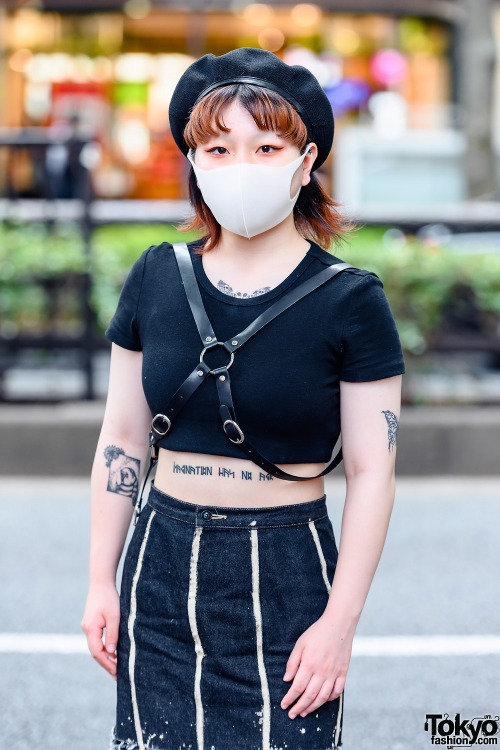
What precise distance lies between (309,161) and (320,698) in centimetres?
102

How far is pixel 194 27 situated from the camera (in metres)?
17.5

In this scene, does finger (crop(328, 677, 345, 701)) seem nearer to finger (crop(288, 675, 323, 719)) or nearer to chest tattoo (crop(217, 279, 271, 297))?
finger (crop(288, 675, 323, 719))

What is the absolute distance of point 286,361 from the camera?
1.93 meters

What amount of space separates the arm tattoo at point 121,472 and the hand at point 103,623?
0.20m

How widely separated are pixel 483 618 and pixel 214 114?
3.31m

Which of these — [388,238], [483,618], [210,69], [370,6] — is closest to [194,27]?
[370,6]

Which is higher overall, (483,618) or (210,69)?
(210,69)

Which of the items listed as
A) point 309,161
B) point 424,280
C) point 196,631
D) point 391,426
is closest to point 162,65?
point 424,280

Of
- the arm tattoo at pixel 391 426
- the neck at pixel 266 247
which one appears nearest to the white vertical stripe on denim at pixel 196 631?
the arm tattoo at pixel 391 426

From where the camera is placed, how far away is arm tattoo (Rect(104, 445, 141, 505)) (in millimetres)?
2158

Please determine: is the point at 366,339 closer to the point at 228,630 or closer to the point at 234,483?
the point at 234,483

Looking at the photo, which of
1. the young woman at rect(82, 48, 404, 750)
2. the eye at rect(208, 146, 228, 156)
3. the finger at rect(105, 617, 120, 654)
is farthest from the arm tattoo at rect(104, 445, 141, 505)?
the eye at rect(208, 146, 228, 156)

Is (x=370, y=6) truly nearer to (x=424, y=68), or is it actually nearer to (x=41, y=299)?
(x=424, y=68)

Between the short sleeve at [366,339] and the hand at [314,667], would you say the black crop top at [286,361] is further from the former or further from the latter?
the hand at [314,667]
